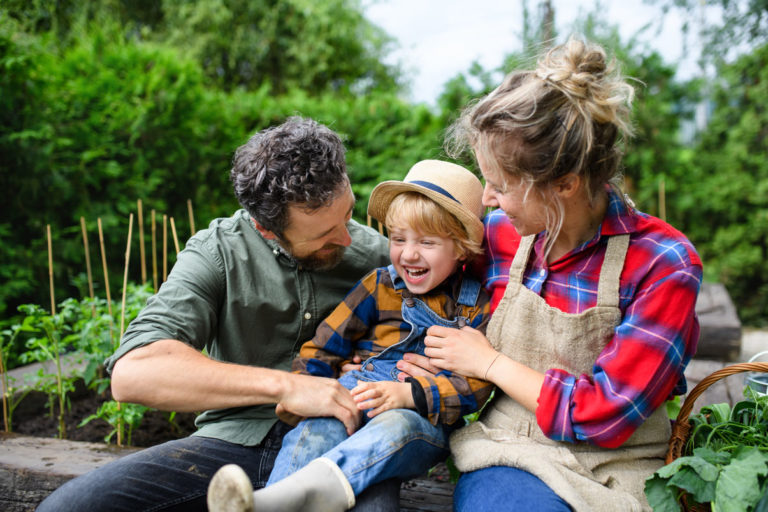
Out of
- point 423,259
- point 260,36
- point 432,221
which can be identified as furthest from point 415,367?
point 260,36

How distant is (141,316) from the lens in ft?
6.11

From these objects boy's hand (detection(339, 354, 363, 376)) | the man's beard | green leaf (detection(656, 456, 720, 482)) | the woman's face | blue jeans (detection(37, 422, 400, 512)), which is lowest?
blue jeans (detection(37, 422, 400, 512))

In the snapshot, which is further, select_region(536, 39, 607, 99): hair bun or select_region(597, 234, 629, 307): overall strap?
select_region(597, 234, 629, 307): overall strap

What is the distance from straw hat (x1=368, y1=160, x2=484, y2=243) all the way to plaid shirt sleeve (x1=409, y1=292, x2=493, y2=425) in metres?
0.49

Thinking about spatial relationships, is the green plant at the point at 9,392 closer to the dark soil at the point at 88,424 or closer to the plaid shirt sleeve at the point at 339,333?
the dark soil at the point at 88,424

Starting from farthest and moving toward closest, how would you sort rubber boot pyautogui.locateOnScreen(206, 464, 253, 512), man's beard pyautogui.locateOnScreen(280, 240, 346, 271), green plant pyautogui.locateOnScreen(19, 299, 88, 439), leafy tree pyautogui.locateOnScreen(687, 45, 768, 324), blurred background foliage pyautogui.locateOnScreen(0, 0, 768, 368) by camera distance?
1. leafy tree pyautogui.locateOnScreen(687, 45, 768, 324)
2. blurred background foliage pyautogui.locateOnScreen(0, 0, 768, 368)
3. green plant pyautogui.locateOnScreen(19, 299, 88, 439)
4. man's beard pyautogui.locateOnScreen(280, 240, 346, 271)
5. rubber boot pyautogui.locateOnScreen(206, 464, 253, 512)

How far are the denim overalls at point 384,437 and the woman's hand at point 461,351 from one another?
4.4 inches

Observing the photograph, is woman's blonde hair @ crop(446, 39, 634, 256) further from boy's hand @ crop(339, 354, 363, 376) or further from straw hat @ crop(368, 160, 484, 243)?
boy's hand @ crop(339, 354, 363, 376)

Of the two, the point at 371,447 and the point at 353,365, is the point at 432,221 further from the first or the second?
the point at 371,447

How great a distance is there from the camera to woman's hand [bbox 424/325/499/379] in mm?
1739

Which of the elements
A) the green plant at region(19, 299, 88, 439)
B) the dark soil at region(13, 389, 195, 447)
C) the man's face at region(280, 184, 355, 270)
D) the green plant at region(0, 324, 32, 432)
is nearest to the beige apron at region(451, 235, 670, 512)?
the man's face at region(280, 184, 355, 270)

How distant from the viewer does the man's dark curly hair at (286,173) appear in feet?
6.39

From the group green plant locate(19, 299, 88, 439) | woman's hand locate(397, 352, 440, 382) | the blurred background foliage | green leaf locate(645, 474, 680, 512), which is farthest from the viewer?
the blurred background foliage

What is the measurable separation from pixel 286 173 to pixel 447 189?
56 centimetres
